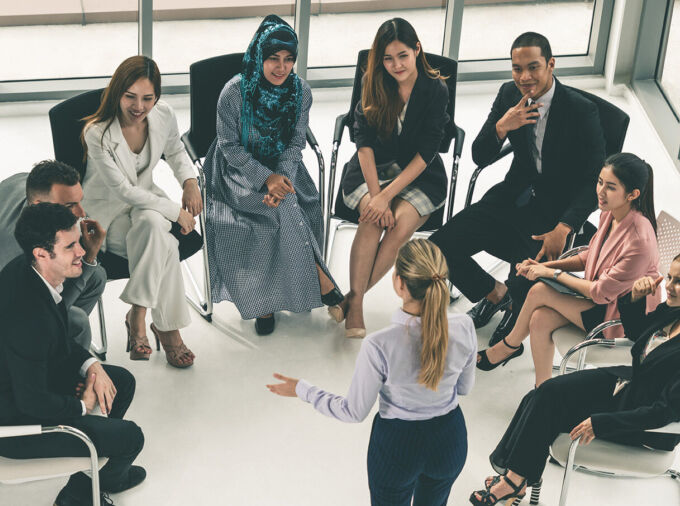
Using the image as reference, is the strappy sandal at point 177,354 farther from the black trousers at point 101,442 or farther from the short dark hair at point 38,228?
the short dark hair at point 38,228

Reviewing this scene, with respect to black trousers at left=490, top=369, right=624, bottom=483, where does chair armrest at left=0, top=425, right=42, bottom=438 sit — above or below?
above

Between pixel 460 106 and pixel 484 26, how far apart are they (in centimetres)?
99

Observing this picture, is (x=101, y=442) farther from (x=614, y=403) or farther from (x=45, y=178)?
(x=614, y=403)

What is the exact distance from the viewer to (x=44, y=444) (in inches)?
104

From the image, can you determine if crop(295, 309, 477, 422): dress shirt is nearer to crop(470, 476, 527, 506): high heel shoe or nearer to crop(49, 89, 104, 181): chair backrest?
crop(470, 476, 527, 506): high heel shoe

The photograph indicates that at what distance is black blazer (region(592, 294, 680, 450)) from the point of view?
2.67 meters

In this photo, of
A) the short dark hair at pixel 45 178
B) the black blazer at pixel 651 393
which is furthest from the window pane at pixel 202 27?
the black blazer at pixel 651 393

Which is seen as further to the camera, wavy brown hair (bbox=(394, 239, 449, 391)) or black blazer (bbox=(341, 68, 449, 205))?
black blazer (bbox=(341, 68, 449, 205))

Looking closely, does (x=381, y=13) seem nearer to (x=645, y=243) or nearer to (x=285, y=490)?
(x=645, y=243)

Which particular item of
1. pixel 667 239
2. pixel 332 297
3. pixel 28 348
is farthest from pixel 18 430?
pixel 667 239

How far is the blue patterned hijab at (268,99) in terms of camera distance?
3744mm

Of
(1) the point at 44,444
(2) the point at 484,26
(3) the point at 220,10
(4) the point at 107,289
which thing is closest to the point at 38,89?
(3) the point at 220,10

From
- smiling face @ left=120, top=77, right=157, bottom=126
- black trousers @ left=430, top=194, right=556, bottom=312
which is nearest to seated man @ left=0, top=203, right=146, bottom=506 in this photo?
smiling face @ left=120, top=77, right=157, bottom=126

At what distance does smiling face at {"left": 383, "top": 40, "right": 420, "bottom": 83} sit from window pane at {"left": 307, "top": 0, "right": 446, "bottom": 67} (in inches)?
95.1
